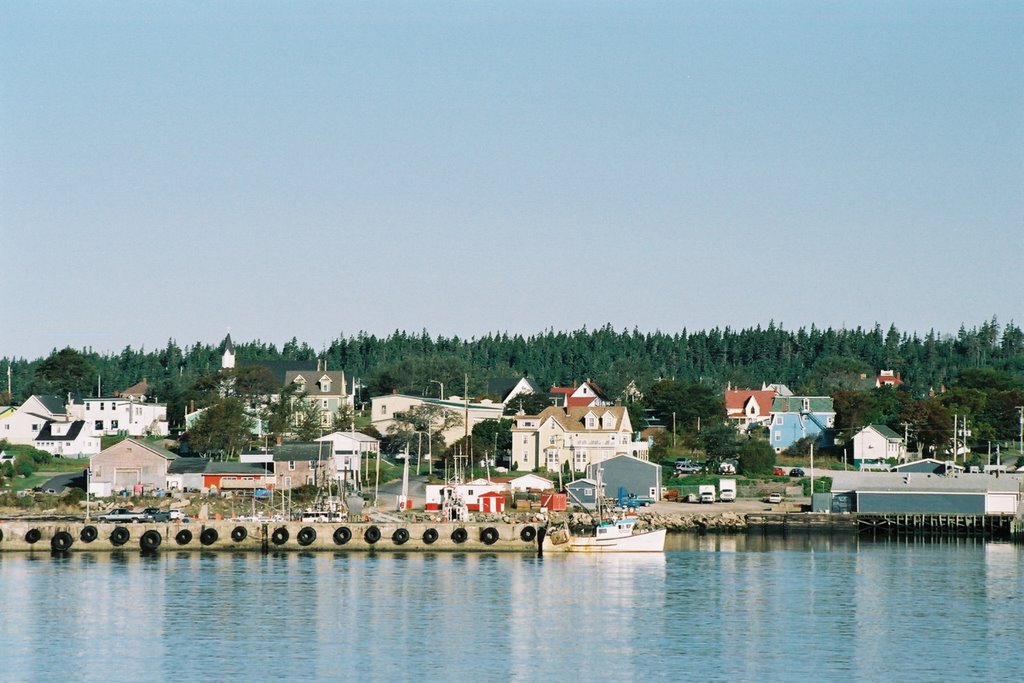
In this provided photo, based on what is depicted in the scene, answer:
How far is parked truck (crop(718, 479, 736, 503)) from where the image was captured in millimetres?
96375

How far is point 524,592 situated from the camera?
2318 inches

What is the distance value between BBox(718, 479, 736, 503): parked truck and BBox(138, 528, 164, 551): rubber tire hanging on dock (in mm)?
37338

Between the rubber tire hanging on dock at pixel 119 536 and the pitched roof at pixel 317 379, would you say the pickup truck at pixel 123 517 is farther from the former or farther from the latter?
the pitched roof at pixel 317 379

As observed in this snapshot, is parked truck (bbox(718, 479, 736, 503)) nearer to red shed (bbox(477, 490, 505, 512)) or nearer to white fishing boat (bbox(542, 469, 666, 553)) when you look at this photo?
red shed (bbox(477, 490, 505, 512))

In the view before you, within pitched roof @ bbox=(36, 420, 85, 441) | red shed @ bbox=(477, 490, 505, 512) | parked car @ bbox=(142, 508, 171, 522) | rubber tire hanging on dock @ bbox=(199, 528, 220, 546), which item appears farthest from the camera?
pitched roof @ bbox=(36, 420, 85, 441)

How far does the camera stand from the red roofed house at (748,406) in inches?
5472

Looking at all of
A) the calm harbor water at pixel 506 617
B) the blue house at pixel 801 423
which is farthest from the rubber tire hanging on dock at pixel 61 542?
the blue house at pixel 801 423

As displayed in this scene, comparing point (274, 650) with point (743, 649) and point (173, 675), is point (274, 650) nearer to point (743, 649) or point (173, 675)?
point (173, 675)

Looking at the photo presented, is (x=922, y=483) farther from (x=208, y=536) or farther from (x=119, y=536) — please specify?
(x=119, y=536)

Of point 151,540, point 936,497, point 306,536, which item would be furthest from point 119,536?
point 936,497

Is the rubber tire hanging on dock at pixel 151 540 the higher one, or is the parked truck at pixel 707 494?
the parked truck at pixel 707 494

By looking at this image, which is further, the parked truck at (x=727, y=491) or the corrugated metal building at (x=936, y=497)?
the parked truck at (x=727, y=491)

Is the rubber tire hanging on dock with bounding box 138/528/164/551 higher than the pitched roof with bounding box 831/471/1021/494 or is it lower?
lower

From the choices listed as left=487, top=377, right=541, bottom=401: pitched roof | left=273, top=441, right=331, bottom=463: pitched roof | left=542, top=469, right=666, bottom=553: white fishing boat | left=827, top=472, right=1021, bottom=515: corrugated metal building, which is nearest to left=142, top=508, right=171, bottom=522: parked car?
left=273, top=441, right=331, bottom=463: pitched roof
